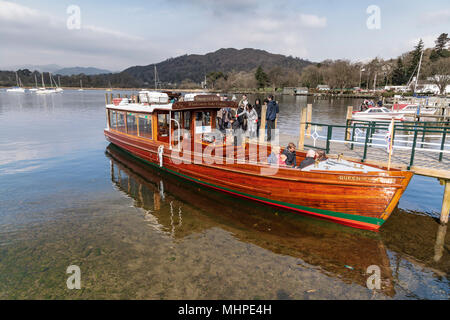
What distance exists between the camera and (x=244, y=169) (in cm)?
935

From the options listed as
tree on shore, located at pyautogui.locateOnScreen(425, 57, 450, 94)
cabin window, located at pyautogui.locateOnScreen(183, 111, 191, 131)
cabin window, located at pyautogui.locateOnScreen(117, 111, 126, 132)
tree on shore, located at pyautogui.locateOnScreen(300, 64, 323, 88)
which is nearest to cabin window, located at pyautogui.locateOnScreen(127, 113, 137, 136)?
cabin window, located at pyautogui.locateOnScreen(117, 111, 126, 132)

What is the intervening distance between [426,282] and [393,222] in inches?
119

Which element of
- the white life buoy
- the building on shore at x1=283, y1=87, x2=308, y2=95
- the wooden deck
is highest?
the building on shore at x1=283, y1=87, x2=308, y2=95

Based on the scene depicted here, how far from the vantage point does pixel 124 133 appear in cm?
1587

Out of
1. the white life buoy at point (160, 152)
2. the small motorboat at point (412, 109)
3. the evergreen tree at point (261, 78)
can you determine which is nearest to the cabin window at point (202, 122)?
the white life buoy at point (160, 152)

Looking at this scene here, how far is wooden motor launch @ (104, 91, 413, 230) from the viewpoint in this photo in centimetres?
755

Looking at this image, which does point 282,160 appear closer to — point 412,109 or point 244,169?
point 244,169

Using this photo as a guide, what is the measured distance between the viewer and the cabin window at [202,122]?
41.2 feet

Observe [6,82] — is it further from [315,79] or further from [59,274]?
[59,274]

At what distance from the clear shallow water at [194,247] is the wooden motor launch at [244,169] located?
25.8 inches

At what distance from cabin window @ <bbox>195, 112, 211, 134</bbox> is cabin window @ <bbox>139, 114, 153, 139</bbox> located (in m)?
2.38

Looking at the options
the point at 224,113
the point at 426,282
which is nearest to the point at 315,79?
the point at 224,113

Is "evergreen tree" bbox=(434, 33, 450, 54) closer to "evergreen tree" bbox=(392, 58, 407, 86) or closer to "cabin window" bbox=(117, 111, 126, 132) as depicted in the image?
"evergreen tree" bbox=(392, 58, 407, 86)

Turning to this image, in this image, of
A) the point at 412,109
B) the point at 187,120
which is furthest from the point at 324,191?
the point at 412,109
